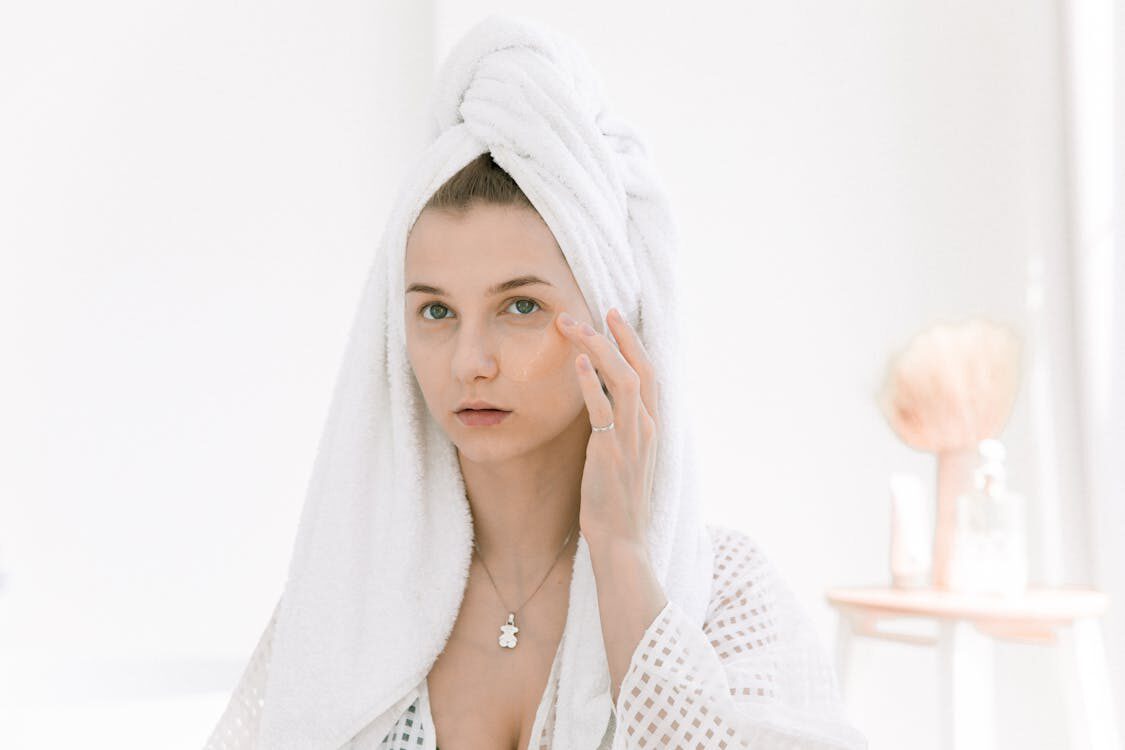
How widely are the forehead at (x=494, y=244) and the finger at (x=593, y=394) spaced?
0.09 meters

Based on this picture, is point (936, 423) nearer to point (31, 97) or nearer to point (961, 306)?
point (961, 306)

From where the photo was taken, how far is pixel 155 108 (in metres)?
3.10

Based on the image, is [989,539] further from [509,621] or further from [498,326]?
[498,326]

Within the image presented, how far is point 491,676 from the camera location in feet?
3.35

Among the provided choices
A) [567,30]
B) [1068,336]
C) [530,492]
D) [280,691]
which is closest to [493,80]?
[530,492]

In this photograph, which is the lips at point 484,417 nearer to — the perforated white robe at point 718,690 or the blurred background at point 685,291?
the perforated white robe at point 718,690

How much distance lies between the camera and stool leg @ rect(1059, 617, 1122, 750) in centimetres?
176

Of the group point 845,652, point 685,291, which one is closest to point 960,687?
point 845,652

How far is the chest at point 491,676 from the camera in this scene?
0.99 meters

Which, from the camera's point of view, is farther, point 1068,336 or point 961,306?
point 961,306

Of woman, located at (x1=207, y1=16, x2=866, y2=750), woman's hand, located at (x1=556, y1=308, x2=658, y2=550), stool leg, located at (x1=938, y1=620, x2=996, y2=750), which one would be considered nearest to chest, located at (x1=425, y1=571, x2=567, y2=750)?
woman, located at (x1=207, y1=16, x2=866, y2=750)

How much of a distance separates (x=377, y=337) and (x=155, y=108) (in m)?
2.39

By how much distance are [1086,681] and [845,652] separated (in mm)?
452

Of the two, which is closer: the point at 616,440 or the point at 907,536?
the point at 616,440
